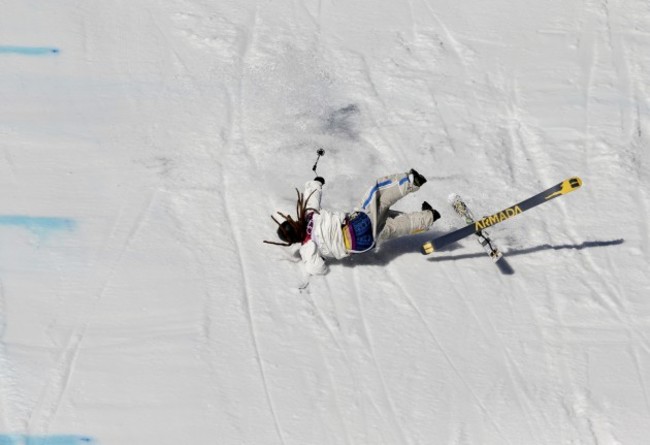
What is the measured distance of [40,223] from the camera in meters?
8.41

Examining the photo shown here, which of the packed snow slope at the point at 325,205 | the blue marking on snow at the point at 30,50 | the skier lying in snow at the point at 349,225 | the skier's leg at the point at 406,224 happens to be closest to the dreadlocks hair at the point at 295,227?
the skier lying in snow at the point at 349,225

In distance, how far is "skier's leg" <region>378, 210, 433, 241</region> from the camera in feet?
26.3

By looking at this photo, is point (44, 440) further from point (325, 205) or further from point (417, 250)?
point (417, 250)

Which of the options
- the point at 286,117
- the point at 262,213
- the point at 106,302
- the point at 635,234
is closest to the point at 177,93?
the point at 286,117

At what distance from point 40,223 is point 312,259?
7.64 ft

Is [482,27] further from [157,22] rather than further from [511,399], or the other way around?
[511,399]

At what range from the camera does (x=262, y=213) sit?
28.2 ft

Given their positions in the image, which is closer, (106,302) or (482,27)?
(106,302)

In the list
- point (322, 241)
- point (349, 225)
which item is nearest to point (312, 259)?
point (322, 241)

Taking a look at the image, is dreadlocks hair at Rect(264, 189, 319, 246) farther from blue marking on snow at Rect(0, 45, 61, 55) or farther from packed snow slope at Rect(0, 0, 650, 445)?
blue marking on snow at Rect(0, 45, 61, 55)

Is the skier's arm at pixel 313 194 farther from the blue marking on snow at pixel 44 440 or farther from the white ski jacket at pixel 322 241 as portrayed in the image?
the blue marking on snow at pixel 44 440

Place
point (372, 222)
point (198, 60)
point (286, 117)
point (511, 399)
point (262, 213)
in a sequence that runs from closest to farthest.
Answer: point (511, 399)
point (372, 222)
point (262, 213)
point (286, 117)
point (198, 60)

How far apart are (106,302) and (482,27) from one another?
557cm

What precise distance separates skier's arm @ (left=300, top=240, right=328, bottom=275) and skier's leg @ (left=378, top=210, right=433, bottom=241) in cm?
52
